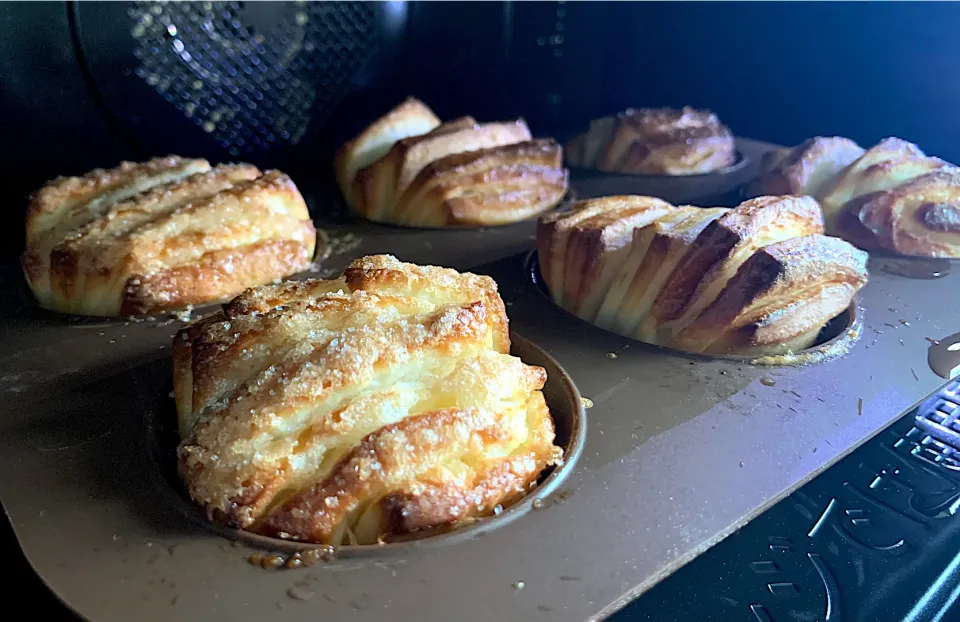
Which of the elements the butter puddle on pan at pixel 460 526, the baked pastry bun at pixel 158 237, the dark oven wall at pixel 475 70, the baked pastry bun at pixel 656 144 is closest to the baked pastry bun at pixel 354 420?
the butter puddle on pan at pixel 460 526

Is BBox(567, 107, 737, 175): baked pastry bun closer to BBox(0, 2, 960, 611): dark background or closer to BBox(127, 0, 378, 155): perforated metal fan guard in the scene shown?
BBox(0, 2, 960, 611): dark background

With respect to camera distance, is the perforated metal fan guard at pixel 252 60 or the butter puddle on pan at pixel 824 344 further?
the perforated metal fan guard at pixel 252 60

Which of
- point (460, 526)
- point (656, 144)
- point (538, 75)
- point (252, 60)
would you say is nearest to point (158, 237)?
point (252, 60)

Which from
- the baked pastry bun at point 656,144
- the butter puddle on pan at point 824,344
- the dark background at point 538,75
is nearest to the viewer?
the butter puddle on pan at point 824,344

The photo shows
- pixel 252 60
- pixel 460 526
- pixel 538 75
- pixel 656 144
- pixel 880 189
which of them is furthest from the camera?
pixel 538 75

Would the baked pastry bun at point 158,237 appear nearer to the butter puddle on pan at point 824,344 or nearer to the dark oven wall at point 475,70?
the dark oven wall at point 475,70

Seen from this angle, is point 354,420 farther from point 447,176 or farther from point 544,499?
point 447,176
